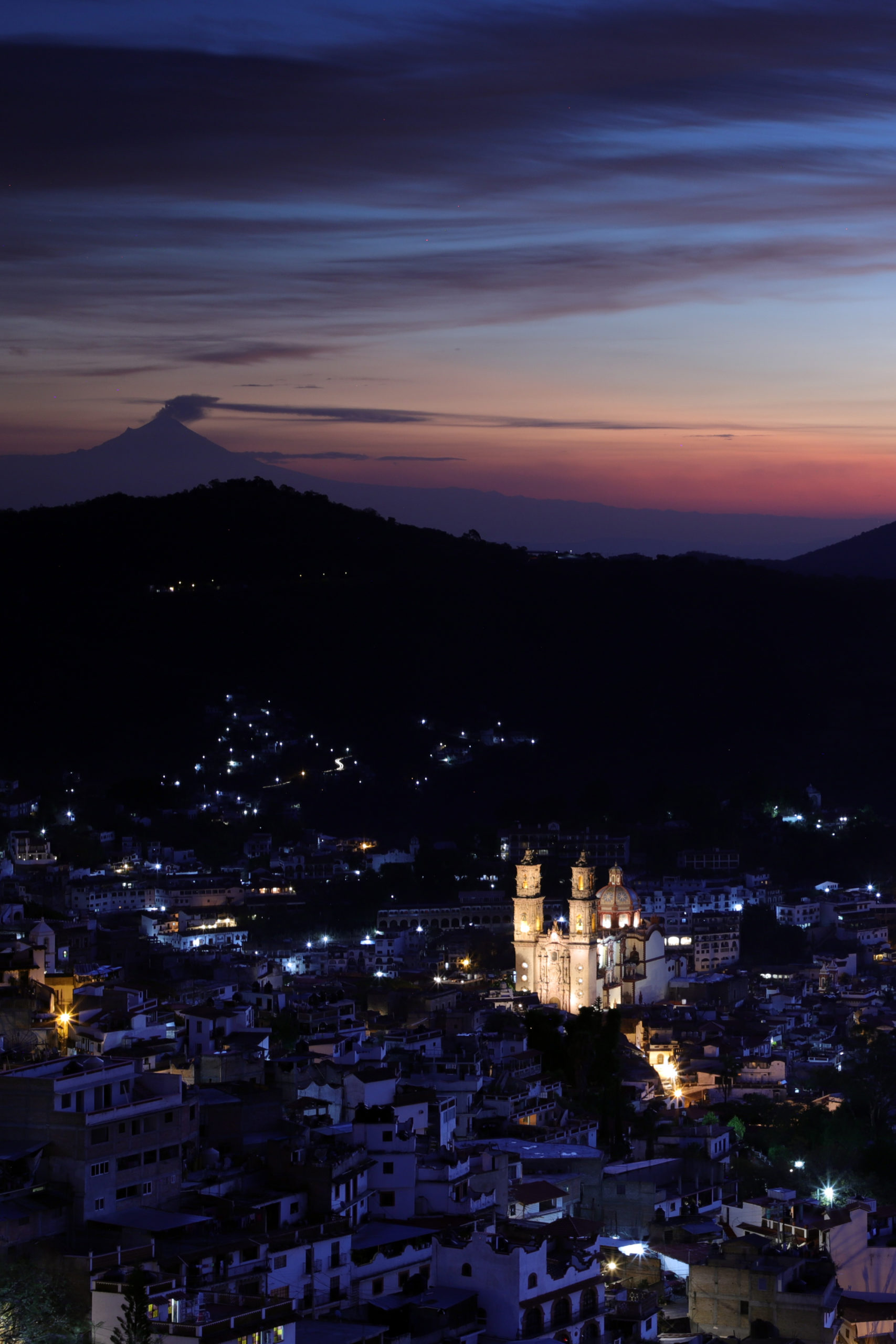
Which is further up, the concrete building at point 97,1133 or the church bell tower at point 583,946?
the concrete building at point 97,1133

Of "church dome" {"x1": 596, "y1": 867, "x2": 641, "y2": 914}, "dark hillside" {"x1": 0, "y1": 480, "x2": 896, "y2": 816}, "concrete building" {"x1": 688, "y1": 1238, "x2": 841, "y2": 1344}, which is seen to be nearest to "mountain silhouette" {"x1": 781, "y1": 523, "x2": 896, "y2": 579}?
"dark hillside" {"x1": 0, "y1": 480, "x2": 896, "y2": 816}

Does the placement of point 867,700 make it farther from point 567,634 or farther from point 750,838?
point 750,838

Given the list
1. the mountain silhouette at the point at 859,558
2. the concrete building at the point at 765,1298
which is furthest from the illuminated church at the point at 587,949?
the mountain silhouette at the point at 859,558

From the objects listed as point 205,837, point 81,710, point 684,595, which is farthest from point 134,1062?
point 684,595

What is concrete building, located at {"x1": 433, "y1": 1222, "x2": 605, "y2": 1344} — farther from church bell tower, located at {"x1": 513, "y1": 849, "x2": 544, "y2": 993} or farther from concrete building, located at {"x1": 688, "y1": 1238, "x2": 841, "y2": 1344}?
church bell tower, located at {"x1": 513, "y1": 849, "x2": 544, "y2": 993}

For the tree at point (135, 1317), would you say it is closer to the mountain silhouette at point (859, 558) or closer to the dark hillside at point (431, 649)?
the dark hillside at point (431, 649)
